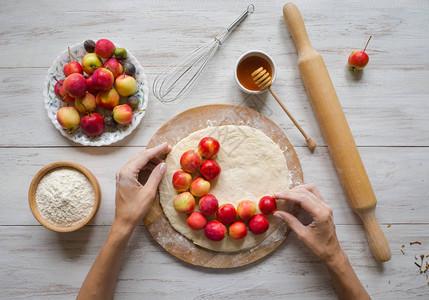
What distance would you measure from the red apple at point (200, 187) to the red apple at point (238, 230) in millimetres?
209

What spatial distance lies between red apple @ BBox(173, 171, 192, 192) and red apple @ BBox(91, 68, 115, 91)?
0.53m

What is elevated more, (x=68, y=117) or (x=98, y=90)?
(x=98, y=90)

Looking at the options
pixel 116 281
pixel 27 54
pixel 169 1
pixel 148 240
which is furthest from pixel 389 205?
pixel 27 54

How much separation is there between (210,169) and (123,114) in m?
0.49

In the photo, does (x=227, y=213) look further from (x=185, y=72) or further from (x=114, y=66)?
(x=114, y=66)

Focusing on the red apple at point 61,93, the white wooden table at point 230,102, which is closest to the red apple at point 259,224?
the white wooden table at point 230,102

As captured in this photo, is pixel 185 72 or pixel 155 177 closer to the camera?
pixel 155 177

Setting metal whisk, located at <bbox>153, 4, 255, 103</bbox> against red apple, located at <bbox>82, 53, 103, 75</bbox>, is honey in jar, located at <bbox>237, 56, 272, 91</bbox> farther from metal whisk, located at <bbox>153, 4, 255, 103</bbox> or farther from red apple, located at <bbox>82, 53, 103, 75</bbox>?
red apple, located at <bbox>82, 53, 103, 75</bbox>

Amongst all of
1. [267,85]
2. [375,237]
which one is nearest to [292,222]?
[375,237]

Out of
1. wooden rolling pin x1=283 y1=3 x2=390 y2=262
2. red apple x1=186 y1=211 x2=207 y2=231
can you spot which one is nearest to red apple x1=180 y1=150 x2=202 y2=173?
red apple x1=186 y1=211 x2=207 y2=231

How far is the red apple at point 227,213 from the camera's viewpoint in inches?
54.2

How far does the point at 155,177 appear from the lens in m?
1.39

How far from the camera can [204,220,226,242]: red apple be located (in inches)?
53.8

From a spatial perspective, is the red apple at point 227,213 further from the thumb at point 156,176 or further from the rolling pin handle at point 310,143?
the rolling pin handle at point 310,143
